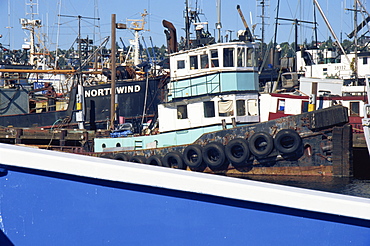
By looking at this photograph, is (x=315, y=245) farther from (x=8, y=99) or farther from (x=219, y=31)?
(x=8, y=99)

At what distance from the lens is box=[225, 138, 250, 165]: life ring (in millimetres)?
18891

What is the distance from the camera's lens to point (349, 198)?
8.86 feet

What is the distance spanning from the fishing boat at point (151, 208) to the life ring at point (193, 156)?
1665 cm

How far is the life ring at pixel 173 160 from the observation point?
1988 cm

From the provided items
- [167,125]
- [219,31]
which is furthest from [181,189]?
[219,31]

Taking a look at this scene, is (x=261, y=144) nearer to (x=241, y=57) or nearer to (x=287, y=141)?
(x=287, y=141)

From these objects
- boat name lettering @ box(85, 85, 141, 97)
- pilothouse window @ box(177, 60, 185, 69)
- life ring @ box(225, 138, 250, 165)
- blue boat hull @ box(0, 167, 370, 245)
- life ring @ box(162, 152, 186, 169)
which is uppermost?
pilothouse window @ box(177, 60, 185, 69)

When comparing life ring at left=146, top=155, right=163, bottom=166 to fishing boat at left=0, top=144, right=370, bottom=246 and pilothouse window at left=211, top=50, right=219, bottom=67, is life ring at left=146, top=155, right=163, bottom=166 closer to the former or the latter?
pilothouse window at left=211, top=50, right=219, bottom=67

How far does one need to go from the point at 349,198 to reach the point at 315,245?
0.33 m

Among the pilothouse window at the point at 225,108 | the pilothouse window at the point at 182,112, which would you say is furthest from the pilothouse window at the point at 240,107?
the pilothouse window at the point at 182,112

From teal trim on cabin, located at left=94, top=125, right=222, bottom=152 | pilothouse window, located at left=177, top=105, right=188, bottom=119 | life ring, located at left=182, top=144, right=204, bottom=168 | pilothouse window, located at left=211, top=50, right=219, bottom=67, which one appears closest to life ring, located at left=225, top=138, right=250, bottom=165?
life ring, located at left=182, top=144, right=204, bottom=168

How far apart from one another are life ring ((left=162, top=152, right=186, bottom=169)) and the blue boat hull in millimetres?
Result: 17018

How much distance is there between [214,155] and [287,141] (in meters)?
2.94

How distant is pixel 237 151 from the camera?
1920 cm
